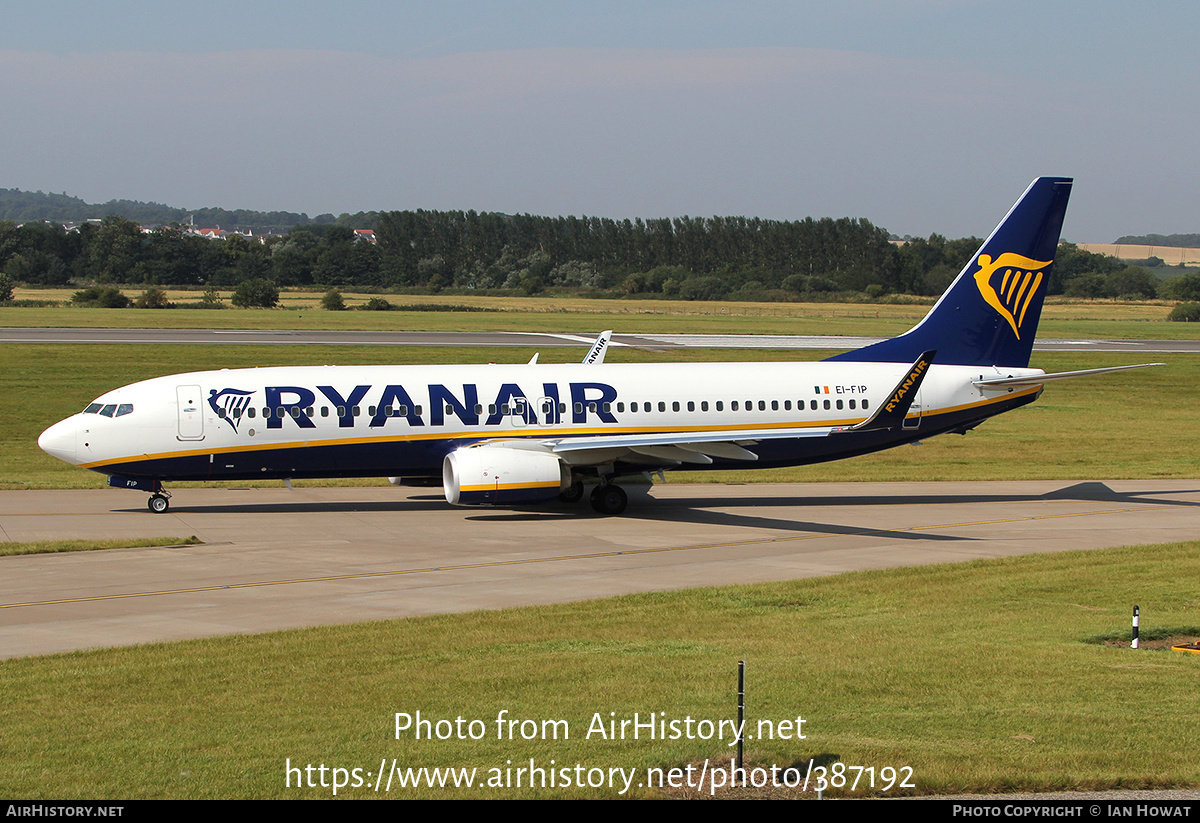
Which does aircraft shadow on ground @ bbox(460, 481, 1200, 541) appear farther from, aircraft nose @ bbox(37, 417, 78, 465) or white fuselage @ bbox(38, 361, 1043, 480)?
aircraft nose @ bbox(37, 417, 78, 465)

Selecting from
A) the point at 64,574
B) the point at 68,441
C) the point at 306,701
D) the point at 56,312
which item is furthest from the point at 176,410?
the point at 56,312

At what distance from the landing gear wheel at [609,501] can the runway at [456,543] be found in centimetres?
34

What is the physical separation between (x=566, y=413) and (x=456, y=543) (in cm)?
635

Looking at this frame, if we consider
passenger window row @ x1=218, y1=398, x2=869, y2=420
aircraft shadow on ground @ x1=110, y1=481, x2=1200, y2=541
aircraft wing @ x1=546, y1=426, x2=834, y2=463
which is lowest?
aircraft shadow on ground @ x1=110, y1=481, x2=1200, y2=541

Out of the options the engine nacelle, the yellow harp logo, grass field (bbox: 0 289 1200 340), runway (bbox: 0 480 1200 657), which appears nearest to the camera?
runway (bbox: 0 480 1200 657)

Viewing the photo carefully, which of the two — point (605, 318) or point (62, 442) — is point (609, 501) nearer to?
point (62, 442)

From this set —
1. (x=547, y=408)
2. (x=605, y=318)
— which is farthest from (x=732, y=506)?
(x=605, y=318)

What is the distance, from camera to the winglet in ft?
98.6

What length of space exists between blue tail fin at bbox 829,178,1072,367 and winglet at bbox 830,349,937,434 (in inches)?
252

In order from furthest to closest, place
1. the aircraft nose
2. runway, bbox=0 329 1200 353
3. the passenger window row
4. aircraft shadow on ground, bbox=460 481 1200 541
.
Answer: runway, bbox=0 329 1200 353
the passenger window row
the aircraft nose
aircraft shadow on ground, bbox=460 481 1200 541

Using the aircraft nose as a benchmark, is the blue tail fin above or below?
above

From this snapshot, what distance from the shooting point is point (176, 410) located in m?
31.3

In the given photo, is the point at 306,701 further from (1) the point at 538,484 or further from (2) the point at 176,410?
(2) the point at 176,410

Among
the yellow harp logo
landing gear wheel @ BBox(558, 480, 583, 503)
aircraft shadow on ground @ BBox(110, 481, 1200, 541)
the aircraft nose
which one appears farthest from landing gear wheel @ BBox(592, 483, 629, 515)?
the aircraft nose
